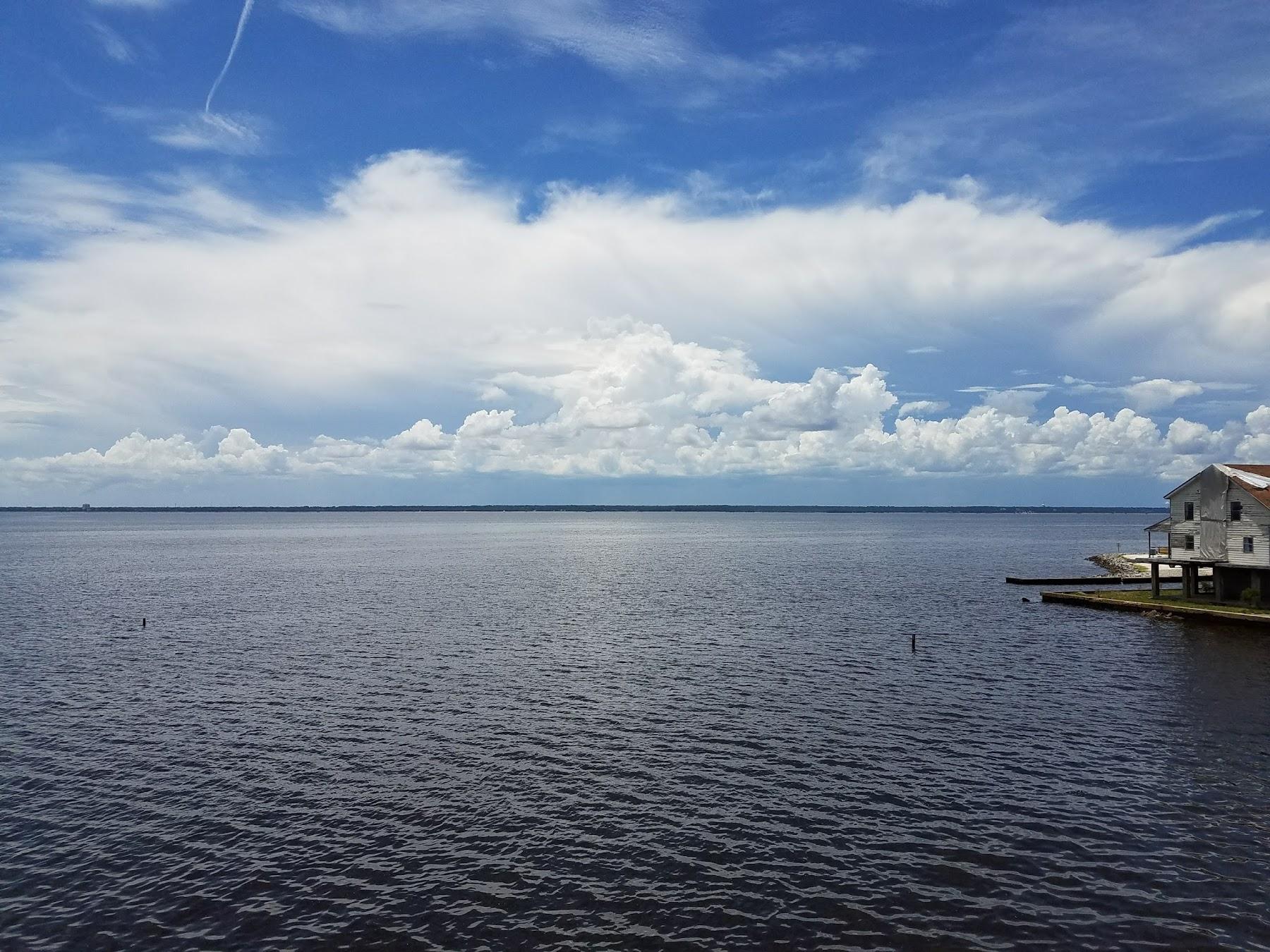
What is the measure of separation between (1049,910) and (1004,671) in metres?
35.2

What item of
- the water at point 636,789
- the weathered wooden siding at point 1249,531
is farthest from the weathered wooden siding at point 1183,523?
the water at point 636,789

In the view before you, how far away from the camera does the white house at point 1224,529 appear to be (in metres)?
76.4

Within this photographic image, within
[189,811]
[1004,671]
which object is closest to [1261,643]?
[1004,671]

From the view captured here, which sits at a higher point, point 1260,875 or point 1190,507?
point 1190,507

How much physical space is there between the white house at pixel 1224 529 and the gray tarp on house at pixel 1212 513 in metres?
0.07

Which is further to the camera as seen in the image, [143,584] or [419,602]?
[143,584]

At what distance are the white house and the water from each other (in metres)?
10.2

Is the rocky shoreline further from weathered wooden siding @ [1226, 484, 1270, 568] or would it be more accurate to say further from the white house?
weathered wooden siding @ [1226, 484, 1270, 568]

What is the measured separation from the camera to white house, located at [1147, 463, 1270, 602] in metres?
76.4

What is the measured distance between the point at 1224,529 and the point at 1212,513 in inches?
82.9

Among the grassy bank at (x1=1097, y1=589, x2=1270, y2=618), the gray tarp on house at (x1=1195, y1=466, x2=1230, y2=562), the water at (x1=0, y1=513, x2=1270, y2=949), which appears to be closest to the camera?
the water at (x1=0, y1=513, x2=1270, y2=949)

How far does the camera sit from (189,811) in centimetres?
3325

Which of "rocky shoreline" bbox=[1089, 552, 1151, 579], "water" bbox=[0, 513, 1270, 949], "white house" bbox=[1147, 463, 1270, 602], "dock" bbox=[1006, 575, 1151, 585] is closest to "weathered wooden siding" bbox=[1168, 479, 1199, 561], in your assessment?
"white house" bbox=[1147, 463, 1270, 602]

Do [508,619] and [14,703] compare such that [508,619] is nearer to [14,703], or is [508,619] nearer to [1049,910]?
[14,703]
